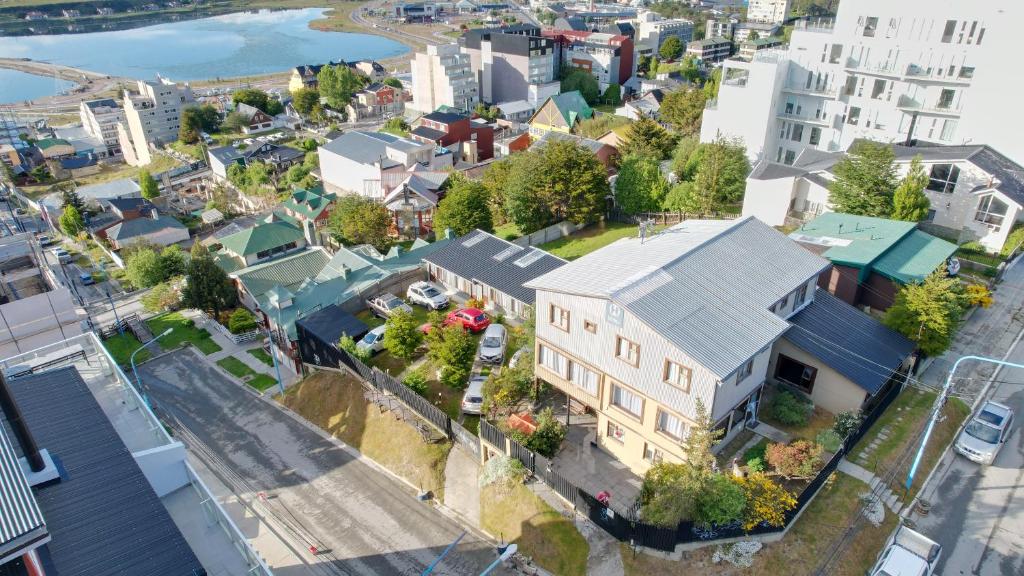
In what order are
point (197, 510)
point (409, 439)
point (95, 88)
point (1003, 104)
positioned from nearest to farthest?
point (197, 510) → point (409, 439) → point (1003, 104) → point (95, 88)

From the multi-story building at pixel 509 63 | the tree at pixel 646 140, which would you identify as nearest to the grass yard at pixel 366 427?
the tree at pixel 646 140

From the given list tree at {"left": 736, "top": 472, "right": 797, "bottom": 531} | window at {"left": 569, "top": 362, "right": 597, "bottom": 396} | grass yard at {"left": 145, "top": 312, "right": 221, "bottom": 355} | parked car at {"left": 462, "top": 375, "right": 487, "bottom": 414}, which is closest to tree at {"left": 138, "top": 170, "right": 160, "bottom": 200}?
grass yard at {"left": 145, "top": 312, "right": 221, "bottom": 355}

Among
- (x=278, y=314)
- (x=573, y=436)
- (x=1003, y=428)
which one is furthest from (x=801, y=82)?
(x=278, y=314)

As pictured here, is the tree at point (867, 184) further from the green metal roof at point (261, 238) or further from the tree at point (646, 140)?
the green metal roof at point (261, 238)

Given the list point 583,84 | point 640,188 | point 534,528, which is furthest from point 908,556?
point 583,84

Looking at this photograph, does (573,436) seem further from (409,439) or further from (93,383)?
(93,383)
